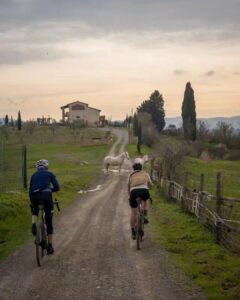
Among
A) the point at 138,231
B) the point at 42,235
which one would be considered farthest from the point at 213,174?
the point at 42,235

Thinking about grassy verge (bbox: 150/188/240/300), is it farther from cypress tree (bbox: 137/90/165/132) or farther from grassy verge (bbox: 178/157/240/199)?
cypress tree (bbox: 137/90/165/132)

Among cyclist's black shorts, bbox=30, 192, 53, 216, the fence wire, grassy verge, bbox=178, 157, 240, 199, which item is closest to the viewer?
cyclist's black shorts, bbox=30, 192, 53, 216

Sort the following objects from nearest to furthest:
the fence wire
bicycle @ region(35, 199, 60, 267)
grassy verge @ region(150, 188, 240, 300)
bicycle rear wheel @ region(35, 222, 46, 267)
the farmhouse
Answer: grassy verge @ region(150, 188, 240, 300) < bicycle rear wheel @ region(35, 222, 46, 267) < bicycle @ region(35, 199, 60, 267) < the fence wire < the farmhouse

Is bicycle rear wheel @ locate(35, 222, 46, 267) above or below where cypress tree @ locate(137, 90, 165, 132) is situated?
below

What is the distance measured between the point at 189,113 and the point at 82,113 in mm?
49182

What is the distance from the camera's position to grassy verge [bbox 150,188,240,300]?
966 cm

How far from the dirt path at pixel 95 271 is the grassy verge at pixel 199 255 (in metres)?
0.35

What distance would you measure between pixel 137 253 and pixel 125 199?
13556mm

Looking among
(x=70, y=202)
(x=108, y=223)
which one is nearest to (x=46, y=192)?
(x=108, y=223)

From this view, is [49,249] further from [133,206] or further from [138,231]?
[133,206]

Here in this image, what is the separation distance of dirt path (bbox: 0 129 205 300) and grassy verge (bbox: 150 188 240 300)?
1.15 ft

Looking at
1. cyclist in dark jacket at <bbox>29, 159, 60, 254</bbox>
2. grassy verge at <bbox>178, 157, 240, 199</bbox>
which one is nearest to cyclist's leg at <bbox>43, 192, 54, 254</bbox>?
cyclist in dark jacket at <bbox>29, 159, 60, 254</bbox>

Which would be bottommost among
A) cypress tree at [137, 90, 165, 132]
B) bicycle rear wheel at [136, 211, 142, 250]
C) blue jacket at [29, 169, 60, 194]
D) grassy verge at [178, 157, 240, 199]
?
grassy verge at [178, 157, 240, 199]

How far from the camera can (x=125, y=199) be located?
26.2 meters
